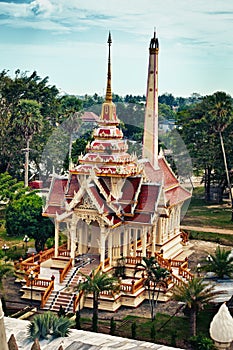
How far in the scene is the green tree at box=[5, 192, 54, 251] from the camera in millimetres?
30688

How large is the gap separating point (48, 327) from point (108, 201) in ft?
24.9

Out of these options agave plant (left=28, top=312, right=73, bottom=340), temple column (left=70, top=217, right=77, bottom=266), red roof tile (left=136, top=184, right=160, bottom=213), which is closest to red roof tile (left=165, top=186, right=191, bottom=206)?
red roof tile (left=136, top=184, right=160, bottom=213)

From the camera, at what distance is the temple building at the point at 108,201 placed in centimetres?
2611

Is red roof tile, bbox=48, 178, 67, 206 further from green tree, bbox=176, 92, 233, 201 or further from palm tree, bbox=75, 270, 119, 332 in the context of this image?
green tree, bbox=176, 92, 233, 201

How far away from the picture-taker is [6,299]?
81.9 ft

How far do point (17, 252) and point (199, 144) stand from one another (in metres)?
19.7

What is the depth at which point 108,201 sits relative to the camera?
2673 cm

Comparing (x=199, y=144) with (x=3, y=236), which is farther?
(x=199, y=144)

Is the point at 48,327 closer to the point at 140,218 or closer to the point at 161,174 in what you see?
the point at 140,218

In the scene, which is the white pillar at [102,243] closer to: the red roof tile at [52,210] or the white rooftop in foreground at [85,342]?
the red roof tile at [52,210]

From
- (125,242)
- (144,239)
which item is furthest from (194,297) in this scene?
(125,242)

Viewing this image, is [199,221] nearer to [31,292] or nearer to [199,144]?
[199,144]

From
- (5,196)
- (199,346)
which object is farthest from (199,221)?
(199,346)

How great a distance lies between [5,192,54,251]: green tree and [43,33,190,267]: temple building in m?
2.82
